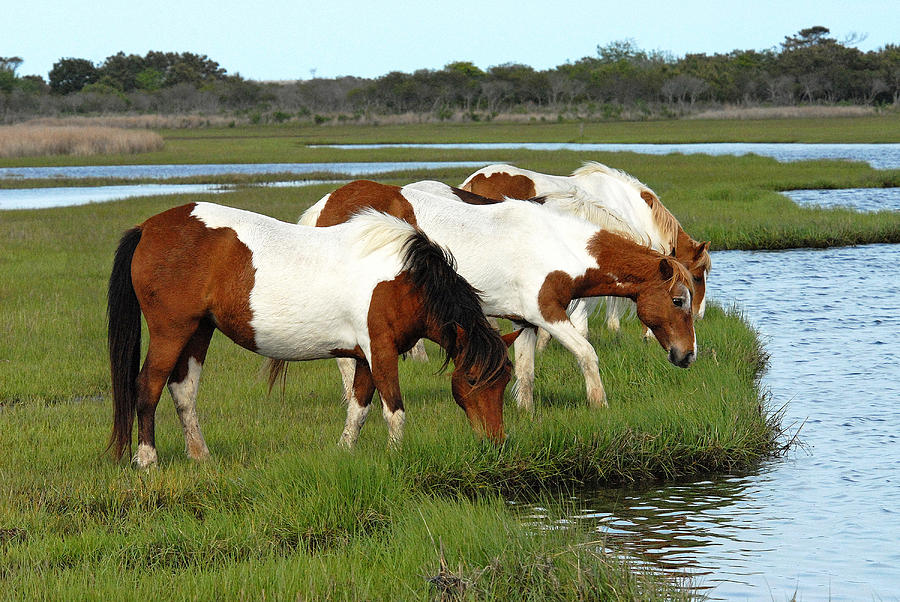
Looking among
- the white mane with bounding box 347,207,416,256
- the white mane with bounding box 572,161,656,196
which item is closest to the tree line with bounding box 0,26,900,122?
the white mane with bounding box 572,161,656,196

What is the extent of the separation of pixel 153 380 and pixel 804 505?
4494mm

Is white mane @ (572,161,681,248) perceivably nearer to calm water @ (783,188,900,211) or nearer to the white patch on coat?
the white patch on coat

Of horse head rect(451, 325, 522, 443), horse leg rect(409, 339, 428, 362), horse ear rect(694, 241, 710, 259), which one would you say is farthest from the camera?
horse leg rect(409, 339, 428, 362)

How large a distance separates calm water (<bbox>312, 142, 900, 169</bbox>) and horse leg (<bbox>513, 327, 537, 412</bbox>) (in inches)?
1221

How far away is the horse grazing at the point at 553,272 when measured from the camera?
818 cm

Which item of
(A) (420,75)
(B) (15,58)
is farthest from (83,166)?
(B) (15,58)

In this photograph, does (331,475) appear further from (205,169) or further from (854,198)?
(205,169)

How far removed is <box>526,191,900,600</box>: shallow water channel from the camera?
582 centimetres

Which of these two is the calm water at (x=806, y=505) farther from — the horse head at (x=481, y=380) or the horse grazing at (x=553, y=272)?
the horse grazing at (x=553, y=272)

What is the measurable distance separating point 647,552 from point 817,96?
284 feet

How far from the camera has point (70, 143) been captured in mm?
47594

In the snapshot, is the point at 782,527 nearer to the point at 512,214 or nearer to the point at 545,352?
the point at 512,214

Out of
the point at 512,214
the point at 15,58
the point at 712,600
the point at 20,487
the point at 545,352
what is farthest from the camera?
the point at 15,58

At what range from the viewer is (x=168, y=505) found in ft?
20.6
